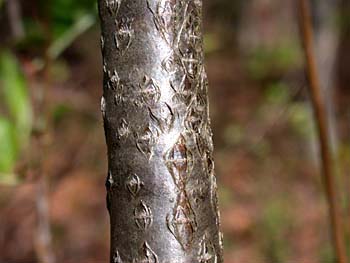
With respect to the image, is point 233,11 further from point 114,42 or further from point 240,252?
point 114,42

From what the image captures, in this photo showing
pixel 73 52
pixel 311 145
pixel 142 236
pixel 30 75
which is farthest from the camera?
pixel 73 52

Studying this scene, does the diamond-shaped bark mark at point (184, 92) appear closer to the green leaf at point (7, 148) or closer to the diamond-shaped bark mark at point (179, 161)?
the diamond-shaped bark mark at point (179, 161)

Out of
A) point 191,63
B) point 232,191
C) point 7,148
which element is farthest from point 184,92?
point 232,191

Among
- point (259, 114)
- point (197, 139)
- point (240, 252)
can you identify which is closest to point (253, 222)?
point (240, 252)

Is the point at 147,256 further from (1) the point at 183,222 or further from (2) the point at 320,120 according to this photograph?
(2) the point at 320,120

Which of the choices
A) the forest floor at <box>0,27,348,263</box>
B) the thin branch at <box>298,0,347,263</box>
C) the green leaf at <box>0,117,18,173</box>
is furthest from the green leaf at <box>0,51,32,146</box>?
the forest floor at <box>0,27,348,263</box>

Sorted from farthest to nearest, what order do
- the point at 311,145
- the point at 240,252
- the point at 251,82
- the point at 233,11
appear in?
1. the point at 233,11
2. the point at 251,82
3. the point at 311,145
4. the point at 240,252
